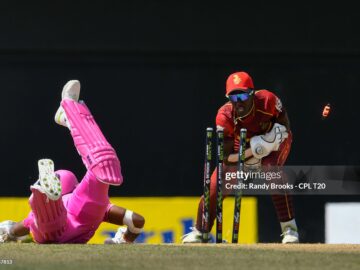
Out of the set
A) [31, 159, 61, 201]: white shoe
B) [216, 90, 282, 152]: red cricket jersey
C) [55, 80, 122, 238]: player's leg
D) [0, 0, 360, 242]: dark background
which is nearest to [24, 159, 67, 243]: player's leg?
[31, 159, 61, 201]: white shoe

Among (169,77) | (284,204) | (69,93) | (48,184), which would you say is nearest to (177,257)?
(48,184)

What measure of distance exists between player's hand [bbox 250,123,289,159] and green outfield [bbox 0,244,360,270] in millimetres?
1151

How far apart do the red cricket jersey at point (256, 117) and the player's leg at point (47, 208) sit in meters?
1.73

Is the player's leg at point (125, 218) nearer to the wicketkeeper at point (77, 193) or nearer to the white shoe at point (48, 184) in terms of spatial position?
the wicketkeeper at point (77, 193)

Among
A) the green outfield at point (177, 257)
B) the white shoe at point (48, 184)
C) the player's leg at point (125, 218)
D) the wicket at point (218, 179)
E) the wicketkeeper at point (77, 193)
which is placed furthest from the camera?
the wicket at point (218, 179)

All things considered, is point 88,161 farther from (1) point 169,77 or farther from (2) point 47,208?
(1) point 169,77

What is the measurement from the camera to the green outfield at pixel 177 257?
656 centimetres

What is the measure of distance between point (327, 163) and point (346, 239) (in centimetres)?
77

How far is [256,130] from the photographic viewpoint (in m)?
8.95

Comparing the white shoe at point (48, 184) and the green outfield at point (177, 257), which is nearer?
the green outfield at point (177, 257)

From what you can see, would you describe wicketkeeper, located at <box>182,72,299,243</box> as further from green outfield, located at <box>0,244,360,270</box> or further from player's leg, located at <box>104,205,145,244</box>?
green outfield, located at <box>0,244,360,270</box>

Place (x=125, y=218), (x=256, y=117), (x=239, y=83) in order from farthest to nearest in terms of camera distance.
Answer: (x=256, y=117) → (x=239, y=83) → (x=125, y=218)

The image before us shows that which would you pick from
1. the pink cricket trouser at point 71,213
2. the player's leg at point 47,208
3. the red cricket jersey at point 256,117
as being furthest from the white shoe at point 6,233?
the red cricket jersey at point 256,117

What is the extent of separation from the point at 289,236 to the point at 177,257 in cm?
208
